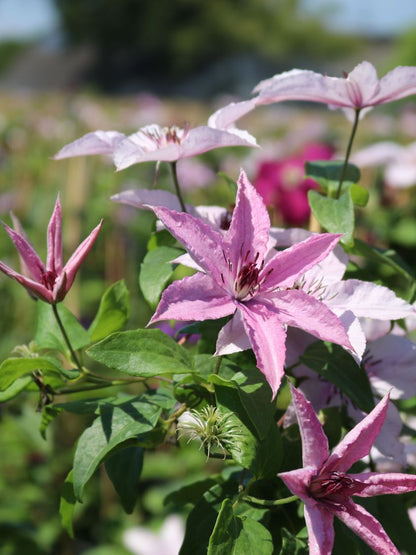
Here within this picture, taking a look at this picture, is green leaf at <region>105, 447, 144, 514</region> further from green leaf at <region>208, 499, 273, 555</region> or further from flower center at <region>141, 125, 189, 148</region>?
flower center at <region>141, 125, 189, 148</region>

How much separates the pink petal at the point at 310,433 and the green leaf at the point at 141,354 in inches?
3.3

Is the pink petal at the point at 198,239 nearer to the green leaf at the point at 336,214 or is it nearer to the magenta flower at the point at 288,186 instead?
the green leaf at the point at 336,214

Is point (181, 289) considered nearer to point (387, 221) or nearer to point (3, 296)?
point (387, 221)

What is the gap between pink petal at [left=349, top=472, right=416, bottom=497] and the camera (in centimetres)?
45

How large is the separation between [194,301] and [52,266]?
5.6 inches

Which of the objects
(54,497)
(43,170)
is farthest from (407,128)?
(54,497)

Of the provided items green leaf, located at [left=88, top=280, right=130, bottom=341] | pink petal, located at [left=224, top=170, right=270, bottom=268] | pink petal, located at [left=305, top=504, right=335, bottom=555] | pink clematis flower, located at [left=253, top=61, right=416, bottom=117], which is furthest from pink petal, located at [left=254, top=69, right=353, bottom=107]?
pink petal, located at [left=305, top=504, right=335, bottom=555]

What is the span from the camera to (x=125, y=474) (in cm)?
58

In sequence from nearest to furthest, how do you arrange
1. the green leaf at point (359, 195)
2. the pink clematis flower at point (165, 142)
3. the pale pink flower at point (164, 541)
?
the pink clematis flower at point (165, 142)
the green leaf at point (359, 195)
the pale pink flower at point (164, 541)

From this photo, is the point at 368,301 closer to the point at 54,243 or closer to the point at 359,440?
the point at 359,440

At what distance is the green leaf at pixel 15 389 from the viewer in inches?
21.5

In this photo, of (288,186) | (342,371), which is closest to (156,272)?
(342,371)

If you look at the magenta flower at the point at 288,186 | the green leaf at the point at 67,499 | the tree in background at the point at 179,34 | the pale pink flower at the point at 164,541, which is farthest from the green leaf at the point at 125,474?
the tree in background at the point at 179,34

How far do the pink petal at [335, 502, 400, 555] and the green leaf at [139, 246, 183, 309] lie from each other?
0.70 ft
